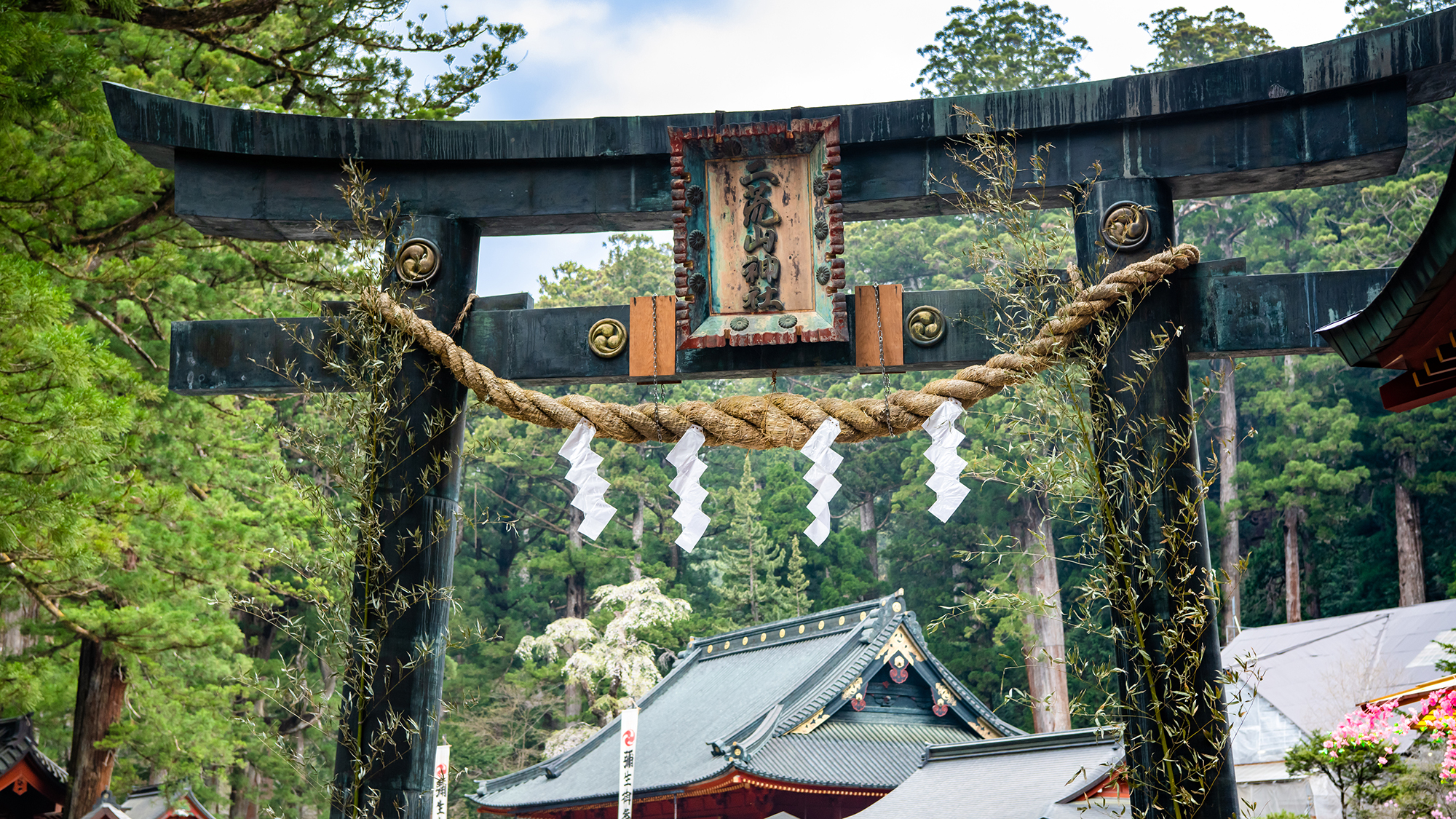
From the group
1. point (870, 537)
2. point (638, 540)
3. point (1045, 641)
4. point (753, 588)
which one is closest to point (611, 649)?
point (753, 588)

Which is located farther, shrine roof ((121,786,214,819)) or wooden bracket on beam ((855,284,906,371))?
shrine roof ((121,786,214,819))

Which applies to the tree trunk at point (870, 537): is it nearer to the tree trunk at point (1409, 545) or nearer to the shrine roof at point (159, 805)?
the tree trunk at point (1409, 545)

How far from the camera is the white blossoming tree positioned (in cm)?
2372

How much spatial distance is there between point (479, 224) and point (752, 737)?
1097 cm

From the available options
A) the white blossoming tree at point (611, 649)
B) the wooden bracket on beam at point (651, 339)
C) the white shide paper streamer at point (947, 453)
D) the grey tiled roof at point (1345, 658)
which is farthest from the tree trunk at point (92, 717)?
the grey tiled roof at point (1345, 658)

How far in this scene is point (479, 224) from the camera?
4.37m

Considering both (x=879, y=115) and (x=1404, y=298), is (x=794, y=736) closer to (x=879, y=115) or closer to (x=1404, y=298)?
(x=879, y=115)

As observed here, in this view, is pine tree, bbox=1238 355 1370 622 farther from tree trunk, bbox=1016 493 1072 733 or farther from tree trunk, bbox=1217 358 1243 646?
tree trunk, bbox=1016 493 1072 733

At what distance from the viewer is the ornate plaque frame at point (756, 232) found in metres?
3.92

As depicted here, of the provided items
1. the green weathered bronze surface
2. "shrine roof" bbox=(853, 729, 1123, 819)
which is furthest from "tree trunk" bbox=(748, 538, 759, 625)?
the green weathered bronze surface

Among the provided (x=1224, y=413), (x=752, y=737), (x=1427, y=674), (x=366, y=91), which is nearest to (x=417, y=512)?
(x=366, y=91)

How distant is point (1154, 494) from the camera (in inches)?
141

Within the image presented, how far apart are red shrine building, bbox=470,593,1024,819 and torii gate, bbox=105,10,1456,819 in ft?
33.2

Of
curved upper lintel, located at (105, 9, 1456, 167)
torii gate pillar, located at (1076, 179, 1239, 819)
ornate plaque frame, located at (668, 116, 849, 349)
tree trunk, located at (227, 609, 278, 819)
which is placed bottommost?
tree trunk, located at (227, 609, 278, 819)
